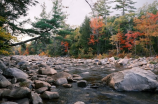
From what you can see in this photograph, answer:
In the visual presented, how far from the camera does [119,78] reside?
3.82 metres

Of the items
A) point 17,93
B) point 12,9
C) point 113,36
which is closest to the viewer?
point 17,93

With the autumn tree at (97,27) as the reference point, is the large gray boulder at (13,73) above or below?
below

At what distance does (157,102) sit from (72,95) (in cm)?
207

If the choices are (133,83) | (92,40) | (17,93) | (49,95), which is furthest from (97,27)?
(17,93)

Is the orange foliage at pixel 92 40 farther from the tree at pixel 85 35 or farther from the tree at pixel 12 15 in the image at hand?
the tree at pixel 12 15

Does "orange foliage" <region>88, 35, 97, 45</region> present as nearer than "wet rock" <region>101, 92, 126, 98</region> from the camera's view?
No

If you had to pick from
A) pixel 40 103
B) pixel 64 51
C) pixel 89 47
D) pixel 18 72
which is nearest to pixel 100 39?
pixel 89 47

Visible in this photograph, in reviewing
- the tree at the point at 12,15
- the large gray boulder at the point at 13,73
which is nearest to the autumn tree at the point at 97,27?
the tree at the point at 12,15

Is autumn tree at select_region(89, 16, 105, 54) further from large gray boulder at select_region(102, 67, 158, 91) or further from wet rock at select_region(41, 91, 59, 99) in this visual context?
wet rock at select_region(41, 91, 59, 99)

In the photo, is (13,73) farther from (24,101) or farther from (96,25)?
(96,25)

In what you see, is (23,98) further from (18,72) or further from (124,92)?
(124,92)

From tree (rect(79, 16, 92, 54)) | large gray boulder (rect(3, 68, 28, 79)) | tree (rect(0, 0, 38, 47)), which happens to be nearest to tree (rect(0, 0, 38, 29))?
tree (rect(0, 0, 38, 47))

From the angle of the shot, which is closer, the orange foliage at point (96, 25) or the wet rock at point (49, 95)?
the wet rock at point (49, 95)

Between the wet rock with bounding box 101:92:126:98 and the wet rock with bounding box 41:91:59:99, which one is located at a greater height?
the wet rock with bounding box 41:91:59:99
